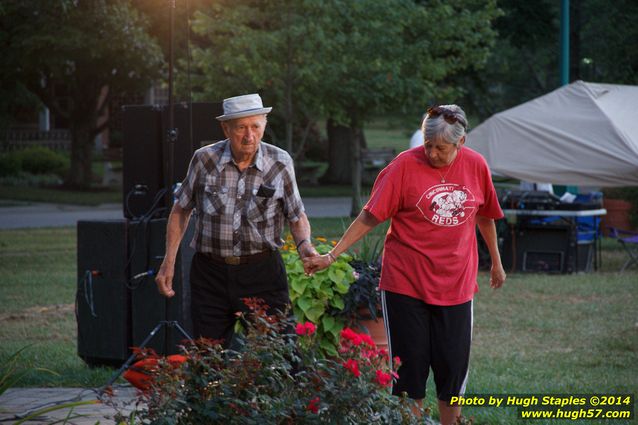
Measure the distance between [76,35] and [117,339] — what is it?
18.4 m

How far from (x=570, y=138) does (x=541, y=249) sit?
171 centimetres

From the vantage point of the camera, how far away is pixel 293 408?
3.93 meters

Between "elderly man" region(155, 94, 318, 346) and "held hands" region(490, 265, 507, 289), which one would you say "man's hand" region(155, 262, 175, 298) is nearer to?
"elderly man" region(155, 94, 318, 346)

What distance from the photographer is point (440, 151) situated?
520cm

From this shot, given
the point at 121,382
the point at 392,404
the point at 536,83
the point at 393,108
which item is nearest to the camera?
the point at 392,404

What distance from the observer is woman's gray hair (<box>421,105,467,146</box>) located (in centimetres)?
515

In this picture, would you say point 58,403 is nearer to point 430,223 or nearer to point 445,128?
point 430,223

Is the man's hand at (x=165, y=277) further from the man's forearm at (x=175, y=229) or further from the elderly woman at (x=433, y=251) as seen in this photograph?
the elderly woman at (x=433, y=251)

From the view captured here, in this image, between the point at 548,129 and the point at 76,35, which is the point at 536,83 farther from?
the point at 548,129

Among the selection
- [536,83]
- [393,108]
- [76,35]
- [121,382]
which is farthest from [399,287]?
[536,83]

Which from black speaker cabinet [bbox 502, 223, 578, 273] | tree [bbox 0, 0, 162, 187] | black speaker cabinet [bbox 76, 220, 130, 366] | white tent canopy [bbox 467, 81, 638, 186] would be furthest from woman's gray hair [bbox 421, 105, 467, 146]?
tree [bbox 0, 0, 162, 187]

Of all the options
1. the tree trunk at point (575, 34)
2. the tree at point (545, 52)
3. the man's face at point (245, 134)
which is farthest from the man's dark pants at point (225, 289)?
the tree trunk at point (575, 34)

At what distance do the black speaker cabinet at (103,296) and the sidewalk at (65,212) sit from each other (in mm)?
14461

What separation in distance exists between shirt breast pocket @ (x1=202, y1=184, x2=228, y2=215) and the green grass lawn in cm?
230
